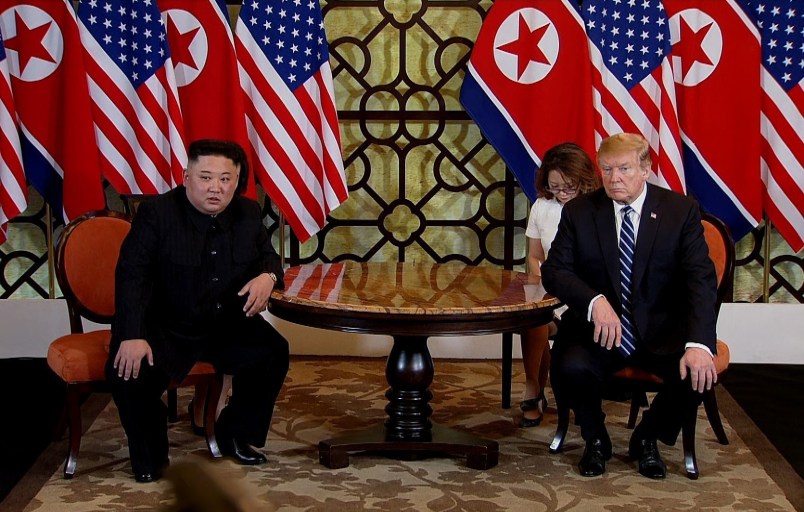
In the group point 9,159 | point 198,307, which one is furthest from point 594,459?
point 9,159

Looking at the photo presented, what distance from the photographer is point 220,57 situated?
513 cm

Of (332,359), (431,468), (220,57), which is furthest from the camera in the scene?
(332,359)

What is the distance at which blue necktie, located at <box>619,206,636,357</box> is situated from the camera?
3600mm

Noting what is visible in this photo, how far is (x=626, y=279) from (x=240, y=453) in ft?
5.07

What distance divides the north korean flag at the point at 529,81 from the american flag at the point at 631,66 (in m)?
0.10

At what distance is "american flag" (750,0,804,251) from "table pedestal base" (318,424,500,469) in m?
2.34

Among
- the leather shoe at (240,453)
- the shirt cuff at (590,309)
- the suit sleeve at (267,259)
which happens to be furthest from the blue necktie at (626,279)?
the leather shoe at (240,453)

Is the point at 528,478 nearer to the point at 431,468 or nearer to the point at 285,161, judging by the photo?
the point at 431,468

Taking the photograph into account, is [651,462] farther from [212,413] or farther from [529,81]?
[529,81]

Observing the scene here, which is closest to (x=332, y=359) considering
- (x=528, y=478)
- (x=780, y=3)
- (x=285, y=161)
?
(x=285, y=161)

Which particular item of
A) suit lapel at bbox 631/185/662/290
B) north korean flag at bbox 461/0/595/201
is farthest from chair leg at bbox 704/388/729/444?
north korean flag at bbox 461/0/595/201

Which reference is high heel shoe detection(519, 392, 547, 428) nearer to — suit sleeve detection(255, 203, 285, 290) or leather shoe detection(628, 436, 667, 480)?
leather shoe detection(628, 436, 667, 480)

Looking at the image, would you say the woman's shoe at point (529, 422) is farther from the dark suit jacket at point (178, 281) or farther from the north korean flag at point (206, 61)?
the north korean flag at point (206, 61)

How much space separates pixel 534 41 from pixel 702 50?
0.86 m
